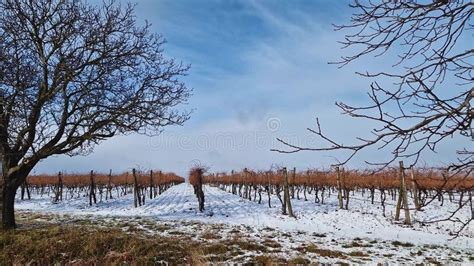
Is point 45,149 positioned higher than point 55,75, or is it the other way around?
point 55,75

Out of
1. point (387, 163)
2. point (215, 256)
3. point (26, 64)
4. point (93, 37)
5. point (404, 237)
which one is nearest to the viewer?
point (387, 163)

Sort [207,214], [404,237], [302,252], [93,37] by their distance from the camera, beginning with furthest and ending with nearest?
[207,214] → [404,237] → [93,37] → [302,252]

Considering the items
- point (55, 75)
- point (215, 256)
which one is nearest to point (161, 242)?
point (215, 256)

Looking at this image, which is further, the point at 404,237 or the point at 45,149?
the point at 404,237

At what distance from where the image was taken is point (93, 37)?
1211 centimetres

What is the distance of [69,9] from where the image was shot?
39.1 feet

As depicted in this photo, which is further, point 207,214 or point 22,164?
point 207,214

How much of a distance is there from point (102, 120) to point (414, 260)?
9447 mm

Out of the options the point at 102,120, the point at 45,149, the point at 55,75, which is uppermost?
the point at 55,75

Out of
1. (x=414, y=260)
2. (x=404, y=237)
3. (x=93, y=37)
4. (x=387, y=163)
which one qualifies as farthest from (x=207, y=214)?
(x=387, y=163)

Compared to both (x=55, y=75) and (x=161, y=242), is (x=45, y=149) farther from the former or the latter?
(x=161, y=242)

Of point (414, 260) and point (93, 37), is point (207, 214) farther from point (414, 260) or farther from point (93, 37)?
point (414, 260)

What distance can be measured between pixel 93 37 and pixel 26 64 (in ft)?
6.68

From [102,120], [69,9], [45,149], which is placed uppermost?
[69,9]
